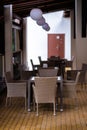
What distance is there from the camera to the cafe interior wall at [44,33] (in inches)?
802

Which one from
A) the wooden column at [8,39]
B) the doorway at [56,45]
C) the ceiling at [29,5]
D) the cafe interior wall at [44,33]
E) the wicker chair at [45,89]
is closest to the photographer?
the wicker chair at [45,89]

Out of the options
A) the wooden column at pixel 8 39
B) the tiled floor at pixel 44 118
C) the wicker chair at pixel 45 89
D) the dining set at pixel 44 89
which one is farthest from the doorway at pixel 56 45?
the wicker chair at pixel 45 89

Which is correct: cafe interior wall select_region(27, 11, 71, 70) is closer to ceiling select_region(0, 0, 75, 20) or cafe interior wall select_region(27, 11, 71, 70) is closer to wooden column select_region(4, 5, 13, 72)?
ceiling select_region(0, 0, 75, 20)

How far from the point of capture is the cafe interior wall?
2038cm

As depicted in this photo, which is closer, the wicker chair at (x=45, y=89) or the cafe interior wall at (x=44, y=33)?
the wicker chair at (x=45, y=89)

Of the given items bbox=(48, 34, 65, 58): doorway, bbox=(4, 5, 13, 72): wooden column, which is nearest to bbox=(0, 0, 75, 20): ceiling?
bbox=(4, 5, 13, 72): wooden column

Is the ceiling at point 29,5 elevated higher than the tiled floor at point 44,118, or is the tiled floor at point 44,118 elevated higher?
the ceiling at point 29,5

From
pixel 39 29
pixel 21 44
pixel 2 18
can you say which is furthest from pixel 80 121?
pixel 39 29

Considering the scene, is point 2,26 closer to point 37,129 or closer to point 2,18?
point 2,18

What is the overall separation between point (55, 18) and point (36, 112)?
45.6 feet

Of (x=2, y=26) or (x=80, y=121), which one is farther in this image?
(x=2, y=26)

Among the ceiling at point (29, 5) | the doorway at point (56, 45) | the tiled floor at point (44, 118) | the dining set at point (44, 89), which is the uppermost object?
the ceiling at point (29, 5)

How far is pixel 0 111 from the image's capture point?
7297 mm

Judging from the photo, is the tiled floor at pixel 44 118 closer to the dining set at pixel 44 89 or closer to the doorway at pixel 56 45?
the dining set at pixel 44 89
